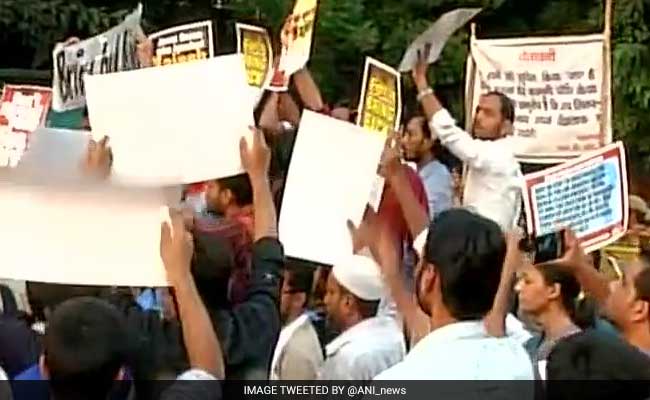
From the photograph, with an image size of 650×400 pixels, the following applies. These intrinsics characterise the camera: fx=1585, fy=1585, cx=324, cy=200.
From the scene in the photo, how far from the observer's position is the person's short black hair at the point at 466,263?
11.4ft

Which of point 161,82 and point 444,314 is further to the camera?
point 161,82

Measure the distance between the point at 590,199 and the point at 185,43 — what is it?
1592 millimetres

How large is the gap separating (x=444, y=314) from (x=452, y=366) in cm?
13

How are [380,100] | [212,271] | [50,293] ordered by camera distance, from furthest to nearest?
[380,100]
[50,293]
[212,271]

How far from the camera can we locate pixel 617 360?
10.8ft

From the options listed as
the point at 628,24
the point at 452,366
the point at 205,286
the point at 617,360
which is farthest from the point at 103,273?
the point at 628,24

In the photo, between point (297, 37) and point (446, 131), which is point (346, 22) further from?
point (297, 37)

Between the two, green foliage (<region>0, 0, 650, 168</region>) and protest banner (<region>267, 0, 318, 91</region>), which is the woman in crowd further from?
green foliage (<region>0, 0, 650, 168</region>)

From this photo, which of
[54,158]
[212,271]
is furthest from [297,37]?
[212,271]

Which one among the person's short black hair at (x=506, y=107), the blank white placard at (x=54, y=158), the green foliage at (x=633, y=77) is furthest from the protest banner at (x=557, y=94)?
the green foliage at (x=633, y=77)

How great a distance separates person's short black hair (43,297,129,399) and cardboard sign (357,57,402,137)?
232 centimetres

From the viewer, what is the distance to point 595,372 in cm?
325

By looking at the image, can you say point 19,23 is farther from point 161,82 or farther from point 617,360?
point 617,360

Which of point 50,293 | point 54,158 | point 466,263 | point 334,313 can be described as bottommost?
point 334,313
